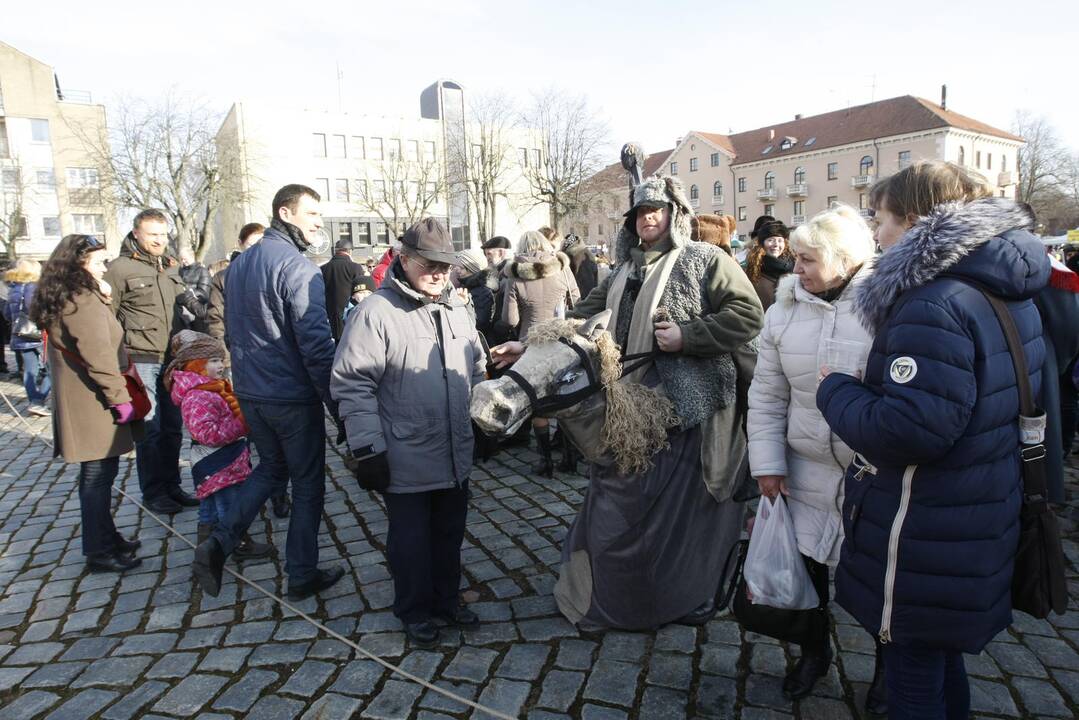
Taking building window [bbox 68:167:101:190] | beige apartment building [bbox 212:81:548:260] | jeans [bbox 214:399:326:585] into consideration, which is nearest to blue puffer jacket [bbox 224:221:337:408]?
jeans [bbox 214:399:326:585]

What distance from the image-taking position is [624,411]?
2.91m

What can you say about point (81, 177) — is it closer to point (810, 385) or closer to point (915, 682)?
point (810, 385)

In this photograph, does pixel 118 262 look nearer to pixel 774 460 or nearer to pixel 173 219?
pixel 774 460

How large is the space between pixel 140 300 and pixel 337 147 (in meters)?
53.5

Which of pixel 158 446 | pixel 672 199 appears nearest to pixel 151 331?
pixel 158 446

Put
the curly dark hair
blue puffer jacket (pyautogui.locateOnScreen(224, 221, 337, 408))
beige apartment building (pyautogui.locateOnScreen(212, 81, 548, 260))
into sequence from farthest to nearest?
beige apartment building (pyautogui.locateOnScreen(212, 81, 548, 260)), the curly dark hair, blue puffer jacket (pyautogui.locateOnScreen(224, 221, 337, 408))

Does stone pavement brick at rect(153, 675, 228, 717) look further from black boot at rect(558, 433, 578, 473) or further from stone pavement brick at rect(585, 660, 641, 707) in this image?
black boot at rect(558, 433, 578, 473)

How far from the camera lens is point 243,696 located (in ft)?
9.68

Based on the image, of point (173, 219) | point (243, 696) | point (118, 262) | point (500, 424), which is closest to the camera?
point (500, 424)

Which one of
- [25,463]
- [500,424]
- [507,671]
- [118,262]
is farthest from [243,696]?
[25,463]

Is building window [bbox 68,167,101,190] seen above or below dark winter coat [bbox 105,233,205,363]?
above

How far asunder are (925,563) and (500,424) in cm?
143

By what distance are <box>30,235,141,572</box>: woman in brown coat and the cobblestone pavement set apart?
1.25 ft

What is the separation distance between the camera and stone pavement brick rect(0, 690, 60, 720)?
2871 millimetres
